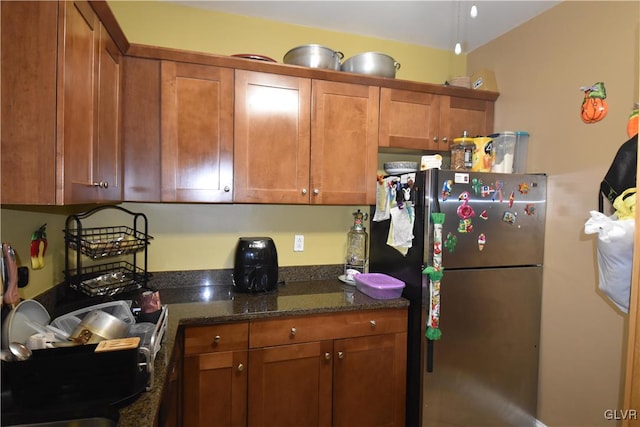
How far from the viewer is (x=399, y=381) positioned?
1855 mm

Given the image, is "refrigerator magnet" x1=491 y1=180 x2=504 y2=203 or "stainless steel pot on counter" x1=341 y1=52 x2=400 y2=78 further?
"stainless steel pot on counter" x1=341 y1=52 x2=400 y2=78

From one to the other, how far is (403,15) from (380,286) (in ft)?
5.62

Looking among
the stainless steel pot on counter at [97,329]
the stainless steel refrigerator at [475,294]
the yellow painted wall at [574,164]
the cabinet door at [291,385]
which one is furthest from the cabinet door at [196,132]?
the yellow painted wall at [574,164]

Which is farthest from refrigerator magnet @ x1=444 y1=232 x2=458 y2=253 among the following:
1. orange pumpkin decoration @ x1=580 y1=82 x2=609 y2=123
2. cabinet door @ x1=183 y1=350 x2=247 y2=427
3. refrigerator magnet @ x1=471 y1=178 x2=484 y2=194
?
cabinet door @ x1=183 y1=350 x2=247 y2=427

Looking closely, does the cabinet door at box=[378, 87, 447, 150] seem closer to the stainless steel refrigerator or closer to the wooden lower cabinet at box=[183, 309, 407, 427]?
the stainless steel refrigerator

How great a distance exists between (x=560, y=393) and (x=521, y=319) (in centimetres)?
46

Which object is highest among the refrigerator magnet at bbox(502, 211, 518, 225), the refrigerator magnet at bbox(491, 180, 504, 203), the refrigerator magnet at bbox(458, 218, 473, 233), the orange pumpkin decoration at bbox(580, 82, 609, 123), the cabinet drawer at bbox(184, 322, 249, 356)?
the orange pumpkin decoration at bbox(580, 82, 609, 123)

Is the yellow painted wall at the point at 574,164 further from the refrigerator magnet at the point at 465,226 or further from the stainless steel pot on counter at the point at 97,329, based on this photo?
the stainless steel pot on counter at the point at 97,329

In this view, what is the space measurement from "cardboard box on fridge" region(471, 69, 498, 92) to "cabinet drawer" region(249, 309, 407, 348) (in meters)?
1.62

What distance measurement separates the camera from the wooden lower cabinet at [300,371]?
1.58m

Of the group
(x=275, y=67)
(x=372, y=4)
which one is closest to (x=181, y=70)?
(x=275, y=67)

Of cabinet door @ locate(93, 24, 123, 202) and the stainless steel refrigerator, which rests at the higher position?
cabinet door @ locate(93, 24, 123, 202)

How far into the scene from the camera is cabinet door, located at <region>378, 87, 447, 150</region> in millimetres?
2086

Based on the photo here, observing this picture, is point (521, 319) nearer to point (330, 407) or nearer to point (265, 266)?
point (330, 407)
